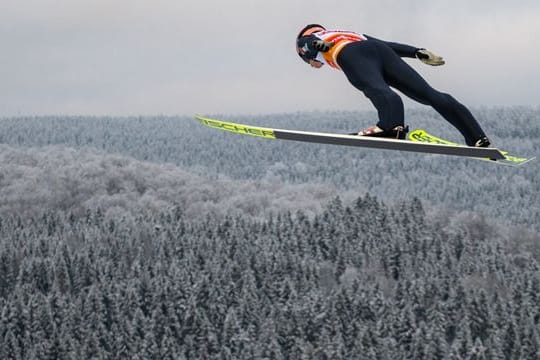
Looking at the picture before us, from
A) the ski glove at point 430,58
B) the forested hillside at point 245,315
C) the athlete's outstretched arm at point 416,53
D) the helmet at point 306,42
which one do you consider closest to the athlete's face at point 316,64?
the helmet at point 306,42

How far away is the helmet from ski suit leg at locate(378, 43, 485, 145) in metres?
1.06

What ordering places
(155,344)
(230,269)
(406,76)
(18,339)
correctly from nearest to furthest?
(406,76) < (155,344) < (18,339) < (230,269)

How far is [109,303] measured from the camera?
170 metres

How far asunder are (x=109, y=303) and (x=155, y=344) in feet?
95.7

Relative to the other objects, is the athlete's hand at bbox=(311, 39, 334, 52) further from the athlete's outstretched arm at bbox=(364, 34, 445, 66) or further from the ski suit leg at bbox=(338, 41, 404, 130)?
the athlete's outstretched arm at bbox=(364, 34, 445, 66)

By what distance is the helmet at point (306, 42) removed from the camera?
14.7 m

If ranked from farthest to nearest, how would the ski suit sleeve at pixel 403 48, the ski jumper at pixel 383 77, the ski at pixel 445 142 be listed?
the ski at pixel 445 142
the ski suit sleeve at pixel 403 48
the ski jumper at pixel 383 77

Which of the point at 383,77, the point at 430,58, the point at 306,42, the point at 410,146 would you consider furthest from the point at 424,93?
the point at 306,42

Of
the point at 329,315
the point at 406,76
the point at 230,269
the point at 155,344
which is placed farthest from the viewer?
the point at 230,269

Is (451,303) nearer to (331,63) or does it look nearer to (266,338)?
(266,338)

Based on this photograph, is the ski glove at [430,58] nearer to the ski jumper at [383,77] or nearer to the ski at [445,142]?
the ski jumper at [383,77]

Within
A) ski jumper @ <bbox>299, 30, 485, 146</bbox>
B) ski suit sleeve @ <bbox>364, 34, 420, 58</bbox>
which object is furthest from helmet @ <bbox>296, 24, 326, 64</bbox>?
→ ski suit sleeve @ <bbox>364, 34, 420, 58</bbox>

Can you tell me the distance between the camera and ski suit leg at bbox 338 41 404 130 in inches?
567

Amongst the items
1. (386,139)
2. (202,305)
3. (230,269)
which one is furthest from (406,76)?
(230,269)
